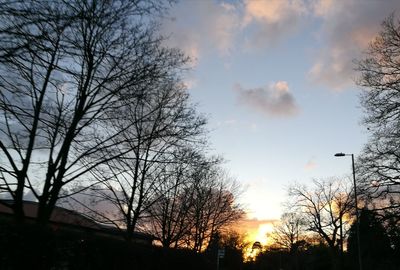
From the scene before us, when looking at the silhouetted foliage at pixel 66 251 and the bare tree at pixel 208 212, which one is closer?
the silhouetted foliage at pixel 66 251

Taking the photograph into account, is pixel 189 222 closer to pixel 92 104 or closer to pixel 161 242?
pixel 161 242

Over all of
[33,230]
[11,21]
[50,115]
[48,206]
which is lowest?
[33,230]

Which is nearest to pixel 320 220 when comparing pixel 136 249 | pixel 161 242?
pixel 161 242

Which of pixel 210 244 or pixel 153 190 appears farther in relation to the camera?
pixel 210 244

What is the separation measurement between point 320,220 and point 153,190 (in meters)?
39.6

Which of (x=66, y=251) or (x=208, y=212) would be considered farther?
(x=208, y=212)

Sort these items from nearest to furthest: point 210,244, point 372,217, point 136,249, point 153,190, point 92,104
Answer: point 92,104 → point 136,249 → point 153,190 → point 372,217 → point 210,244

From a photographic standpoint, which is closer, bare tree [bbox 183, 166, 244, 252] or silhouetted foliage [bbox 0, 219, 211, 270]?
silhouetted foliage [bbox 0, 219, 211, 270]

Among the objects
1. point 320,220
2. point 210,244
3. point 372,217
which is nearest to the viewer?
point 372,217

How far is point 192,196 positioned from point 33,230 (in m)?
22.2

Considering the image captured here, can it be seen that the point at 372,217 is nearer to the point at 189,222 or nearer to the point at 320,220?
the point at 189,222

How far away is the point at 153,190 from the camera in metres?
22.4

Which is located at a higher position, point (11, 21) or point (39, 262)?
point (11, 21)

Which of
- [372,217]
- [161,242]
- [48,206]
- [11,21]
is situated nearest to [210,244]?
[161,242]
